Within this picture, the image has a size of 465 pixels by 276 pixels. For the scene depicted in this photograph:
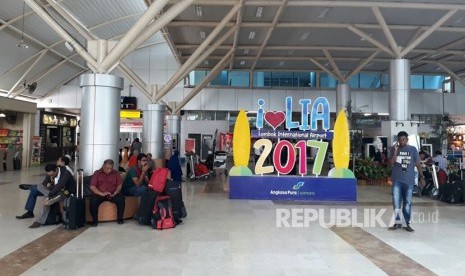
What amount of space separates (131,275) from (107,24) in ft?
62.2

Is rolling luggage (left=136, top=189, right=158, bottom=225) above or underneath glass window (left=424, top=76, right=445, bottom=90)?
underneath

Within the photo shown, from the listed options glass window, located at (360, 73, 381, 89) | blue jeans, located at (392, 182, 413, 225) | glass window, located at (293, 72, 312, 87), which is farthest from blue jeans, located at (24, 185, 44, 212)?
glass window, located at (360, 73, 381, 89)

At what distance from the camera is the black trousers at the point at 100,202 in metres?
7.04

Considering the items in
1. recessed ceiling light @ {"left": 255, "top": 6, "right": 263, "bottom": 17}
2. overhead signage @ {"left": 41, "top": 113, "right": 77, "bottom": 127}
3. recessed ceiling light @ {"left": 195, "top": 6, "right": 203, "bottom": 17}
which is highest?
recessed ceiling light @ {"left": 255, "top": 6, "right": 263, "bottom": 17}

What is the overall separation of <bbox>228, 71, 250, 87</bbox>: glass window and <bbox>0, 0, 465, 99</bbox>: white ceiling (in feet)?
4.22

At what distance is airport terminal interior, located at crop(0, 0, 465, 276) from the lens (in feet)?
17.8

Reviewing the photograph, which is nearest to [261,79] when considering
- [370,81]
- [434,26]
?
[370,81]

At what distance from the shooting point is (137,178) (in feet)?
26.5

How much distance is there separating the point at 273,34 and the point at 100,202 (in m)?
13.8

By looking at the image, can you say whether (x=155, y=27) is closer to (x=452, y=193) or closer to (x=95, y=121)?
(x=95, y=121)

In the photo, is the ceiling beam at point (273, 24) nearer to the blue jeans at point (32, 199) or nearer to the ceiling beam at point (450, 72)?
the blue jeans at point (32, 199)

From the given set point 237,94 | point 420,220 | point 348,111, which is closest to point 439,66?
point 348,111

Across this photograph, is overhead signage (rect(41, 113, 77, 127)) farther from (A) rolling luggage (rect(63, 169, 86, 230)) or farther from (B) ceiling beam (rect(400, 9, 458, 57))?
(B) ceiling beam (rect(400, 9, 458, 57))

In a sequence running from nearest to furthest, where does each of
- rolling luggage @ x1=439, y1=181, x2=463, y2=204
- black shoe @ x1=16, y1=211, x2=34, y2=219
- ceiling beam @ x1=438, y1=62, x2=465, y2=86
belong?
black shoe @ x1=16, y1=211, x2=34, y2=219, rolling luggage @ x1=439, y1=181, x2=463, y2=204, ceiling beam @ x1=438, y1=62, x2=465, y2=86
